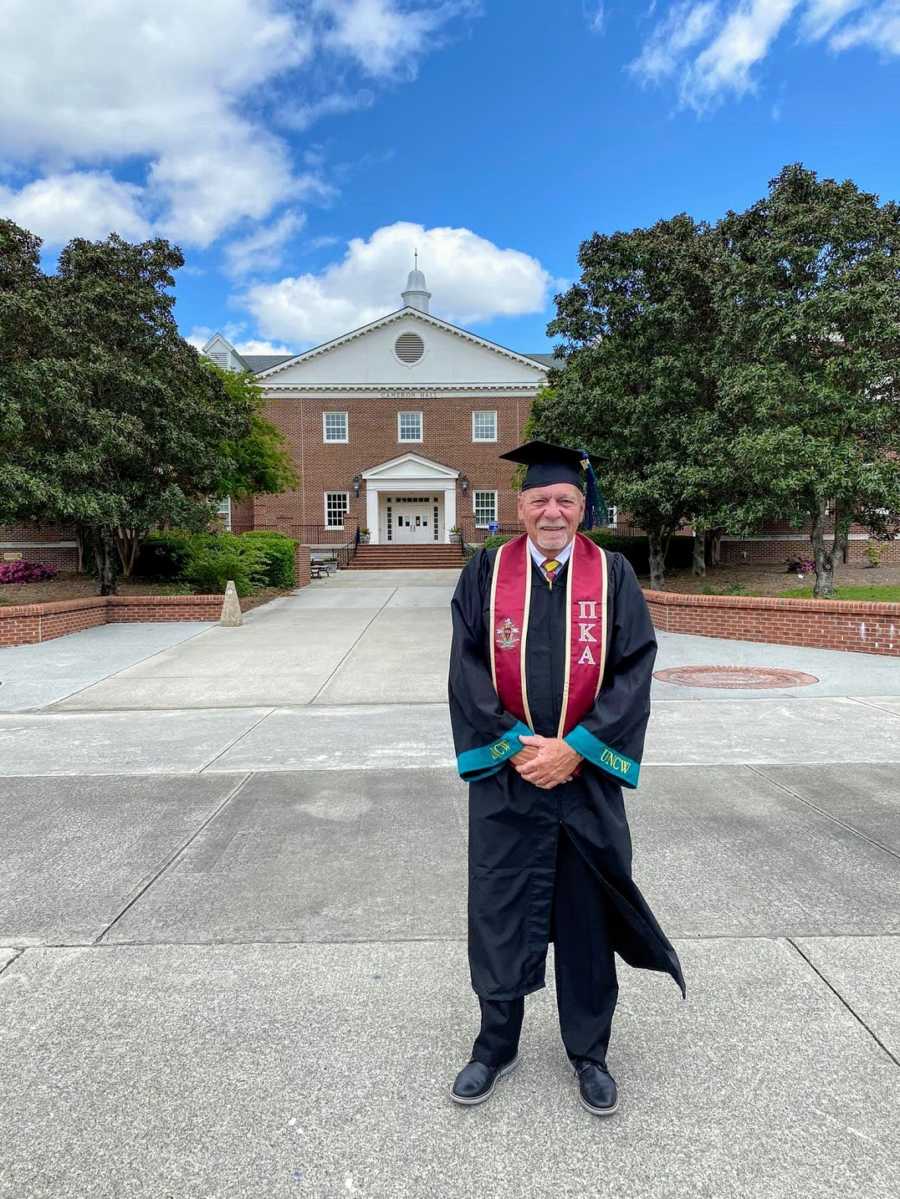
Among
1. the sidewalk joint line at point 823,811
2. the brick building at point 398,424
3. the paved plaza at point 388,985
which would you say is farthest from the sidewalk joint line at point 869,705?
the brick building at point 398,424

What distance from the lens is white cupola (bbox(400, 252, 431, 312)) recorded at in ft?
146

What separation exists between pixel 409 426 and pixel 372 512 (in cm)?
443

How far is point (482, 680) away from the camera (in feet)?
8.09

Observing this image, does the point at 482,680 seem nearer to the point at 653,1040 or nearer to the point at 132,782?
the point at 653,1040

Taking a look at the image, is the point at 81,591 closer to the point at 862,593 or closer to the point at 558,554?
the point at 862,593

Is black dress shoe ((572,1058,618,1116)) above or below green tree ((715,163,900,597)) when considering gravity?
below

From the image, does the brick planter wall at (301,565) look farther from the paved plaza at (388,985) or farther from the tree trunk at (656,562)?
the paved plaza at (388,985)

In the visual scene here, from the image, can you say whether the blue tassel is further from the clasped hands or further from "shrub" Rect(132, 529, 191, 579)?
"shrub" Rect(132, 529, 191, 579)

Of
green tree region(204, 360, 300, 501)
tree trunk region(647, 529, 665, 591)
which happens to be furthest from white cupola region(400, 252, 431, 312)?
tree trunk region(647, 529, 665, 591)

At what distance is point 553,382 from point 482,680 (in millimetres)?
18362

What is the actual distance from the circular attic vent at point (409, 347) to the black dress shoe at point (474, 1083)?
35.9 m

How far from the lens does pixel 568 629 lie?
242cm

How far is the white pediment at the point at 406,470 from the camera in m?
34.9

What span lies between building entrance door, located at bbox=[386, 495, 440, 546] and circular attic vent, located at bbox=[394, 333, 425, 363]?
6.31 metres
